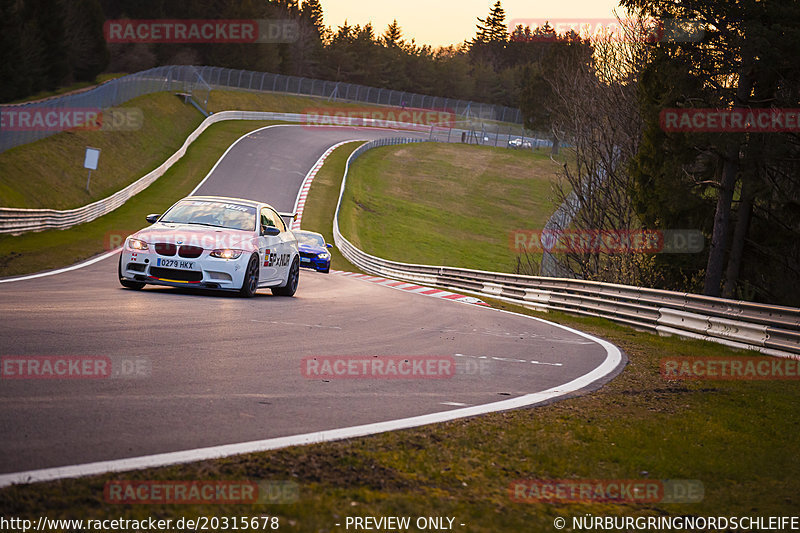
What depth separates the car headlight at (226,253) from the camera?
12742 mm

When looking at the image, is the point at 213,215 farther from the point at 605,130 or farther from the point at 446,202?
the point at 446,202

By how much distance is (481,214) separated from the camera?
62.5 metres

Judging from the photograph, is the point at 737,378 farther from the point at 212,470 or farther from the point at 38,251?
the point at 38,251

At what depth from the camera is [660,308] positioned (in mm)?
15453

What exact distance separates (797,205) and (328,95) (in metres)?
83.2

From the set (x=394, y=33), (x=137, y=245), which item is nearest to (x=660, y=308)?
(x=137, y=245)

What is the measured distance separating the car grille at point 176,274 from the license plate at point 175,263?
0.18 feet

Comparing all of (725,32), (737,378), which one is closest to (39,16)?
(725,32)

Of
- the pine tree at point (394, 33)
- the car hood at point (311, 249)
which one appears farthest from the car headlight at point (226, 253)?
the pine tree at point (394, 33)

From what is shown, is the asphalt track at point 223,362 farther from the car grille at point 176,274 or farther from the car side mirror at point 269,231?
the car side mirror at point 269,231

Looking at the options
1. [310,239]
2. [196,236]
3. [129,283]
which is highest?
[196,236]

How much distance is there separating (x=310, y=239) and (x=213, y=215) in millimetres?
14055

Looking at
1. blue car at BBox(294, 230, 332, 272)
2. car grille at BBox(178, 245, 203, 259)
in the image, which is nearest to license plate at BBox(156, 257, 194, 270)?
car grille at BBox(178, 245, 203, 259)

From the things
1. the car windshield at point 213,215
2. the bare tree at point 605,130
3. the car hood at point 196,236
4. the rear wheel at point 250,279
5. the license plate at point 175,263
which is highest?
the bare tree at point 605,130
